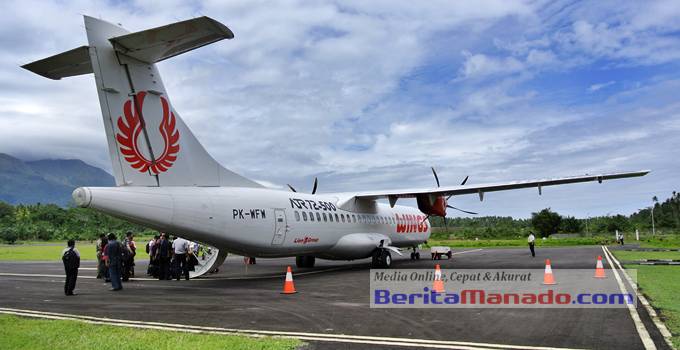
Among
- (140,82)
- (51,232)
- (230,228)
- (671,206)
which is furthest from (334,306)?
(671,206)

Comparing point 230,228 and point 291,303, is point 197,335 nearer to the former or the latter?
point 291,303

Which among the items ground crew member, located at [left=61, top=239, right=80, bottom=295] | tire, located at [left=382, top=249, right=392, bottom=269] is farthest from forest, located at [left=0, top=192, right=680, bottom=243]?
ground crew member, located at [left=61, top=239, right=80, bottom=295]

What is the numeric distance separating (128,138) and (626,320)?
35.6 feet

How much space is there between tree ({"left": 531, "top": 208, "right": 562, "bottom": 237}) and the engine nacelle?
6518cm

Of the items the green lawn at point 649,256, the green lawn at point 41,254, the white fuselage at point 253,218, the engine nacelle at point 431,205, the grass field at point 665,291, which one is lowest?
the green lawn at point 41,254

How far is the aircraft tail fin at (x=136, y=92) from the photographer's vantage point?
11453mm

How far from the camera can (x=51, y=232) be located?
249ft

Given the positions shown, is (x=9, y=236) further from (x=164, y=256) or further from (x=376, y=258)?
(x=376, y=258)

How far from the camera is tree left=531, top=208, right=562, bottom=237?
8288 centimetres

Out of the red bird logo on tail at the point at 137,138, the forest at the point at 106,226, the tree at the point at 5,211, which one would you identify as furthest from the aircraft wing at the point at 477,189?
the tree at the point at 5,211

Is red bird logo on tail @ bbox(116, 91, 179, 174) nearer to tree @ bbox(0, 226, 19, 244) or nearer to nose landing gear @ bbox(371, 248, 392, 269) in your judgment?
nose landing gear @ bbox(371, 248, 392, 269)

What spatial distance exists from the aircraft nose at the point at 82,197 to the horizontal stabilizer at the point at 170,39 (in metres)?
3.43

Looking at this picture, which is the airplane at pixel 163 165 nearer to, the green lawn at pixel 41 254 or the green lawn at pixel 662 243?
the green lawn at pixel 41 254

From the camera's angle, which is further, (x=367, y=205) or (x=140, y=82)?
(x=367, y=205)
